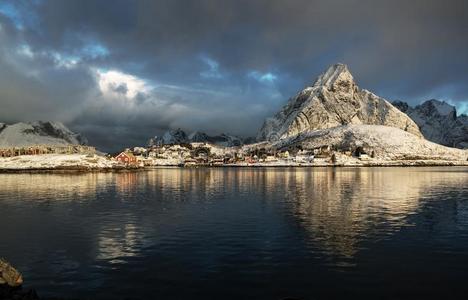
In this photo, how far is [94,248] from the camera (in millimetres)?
34312

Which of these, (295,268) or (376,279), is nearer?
(376,279)

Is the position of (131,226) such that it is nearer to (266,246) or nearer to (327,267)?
(266,246)

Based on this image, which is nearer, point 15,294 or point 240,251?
point 15,294

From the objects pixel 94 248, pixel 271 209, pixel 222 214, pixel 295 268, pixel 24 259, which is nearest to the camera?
pixel 295 268

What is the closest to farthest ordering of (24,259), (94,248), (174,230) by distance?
(24,259)
(94,248)
(174,230)

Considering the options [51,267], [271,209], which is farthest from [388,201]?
[51,267]

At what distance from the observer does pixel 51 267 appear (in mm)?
28766

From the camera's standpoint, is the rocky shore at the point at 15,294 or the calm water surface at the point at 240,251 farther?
the calm water surface at the point at 240,251

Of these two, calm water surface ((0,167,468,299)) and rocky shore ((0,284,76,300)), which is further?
calm water surface ((0,167,468,299))

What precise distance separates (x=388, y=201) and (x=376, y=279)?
4299 cm

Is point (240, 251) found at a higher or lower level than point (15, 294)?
lower

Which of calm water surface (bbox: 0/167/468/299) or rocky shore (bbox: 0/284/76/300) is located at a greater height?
rocky shore (bbox: 0/284/76/300)

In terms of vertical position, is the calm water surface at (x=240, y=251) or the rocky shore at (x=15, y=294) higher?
the rocky shore at (x=15, y=294)

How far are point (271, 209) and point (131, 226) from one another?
784 inches
